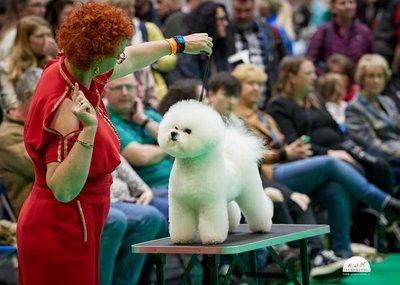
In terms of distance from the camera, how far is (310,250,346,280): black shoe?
5.77m

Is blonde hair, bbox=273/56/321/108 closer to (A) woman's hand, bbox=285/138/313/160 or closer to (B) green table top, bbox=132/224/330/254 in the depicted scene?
(A) woman's hand, bbox=285/138/313/160

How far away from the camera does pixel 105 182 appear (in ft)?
10.3

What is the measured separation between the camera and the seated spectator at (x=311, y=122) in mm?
6676

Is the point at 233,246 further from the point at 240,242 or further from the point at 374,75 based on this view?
the point at 374,75

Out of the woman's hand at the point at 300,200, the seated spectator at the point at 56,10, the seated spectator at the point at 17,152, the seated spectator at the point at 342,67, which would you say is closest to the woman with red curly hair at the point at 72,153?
the seated spectator at the point at 17,152

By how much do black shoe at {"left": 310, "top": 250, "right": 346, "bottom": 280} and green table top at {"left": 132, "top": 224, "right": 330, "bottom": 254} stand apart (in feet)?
5.92

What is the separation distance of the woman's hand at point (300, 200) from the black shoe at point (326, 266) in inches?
13.3

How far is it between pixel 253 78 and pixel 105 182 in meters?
3.32

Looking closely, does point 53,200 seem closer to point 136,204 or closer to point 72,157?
point 72,157

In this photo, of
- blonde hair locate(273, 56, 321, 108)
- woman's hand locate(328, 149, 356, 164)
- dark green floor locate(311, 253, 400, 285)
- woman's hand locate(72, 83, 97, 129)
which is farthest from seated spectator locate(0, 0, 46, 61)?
woman's hand locate(72, 83, 97, 129)

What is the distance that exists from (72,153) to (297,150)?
11.9 feet

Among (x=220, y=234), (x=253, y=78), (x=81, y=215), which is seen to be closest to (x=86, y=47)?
(x=81, y=215)

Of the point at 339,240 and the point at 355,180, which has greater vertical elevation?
the point at 355,180

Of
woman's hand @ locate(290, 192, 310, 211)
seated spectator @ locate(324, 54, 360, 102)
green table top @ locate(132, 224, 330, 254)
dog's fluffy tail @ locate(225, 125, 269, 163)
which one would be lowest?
green table top @ locate(132, 224, 330, 254)
